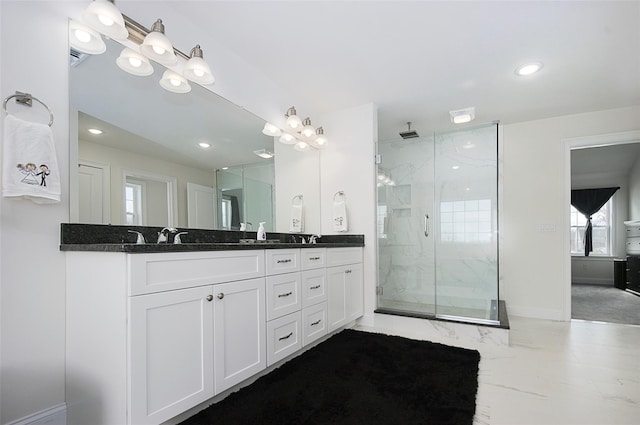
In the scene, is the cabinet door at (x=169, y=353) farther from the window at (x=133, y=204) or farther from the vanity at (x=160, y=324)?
the window at (x=133, y=204)

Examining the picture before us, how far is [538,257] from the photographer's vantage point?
3682 millimetres

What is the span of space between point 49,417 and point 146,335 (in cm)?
64

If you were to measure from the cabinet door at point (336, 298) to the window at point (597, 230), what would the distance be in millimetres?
6710

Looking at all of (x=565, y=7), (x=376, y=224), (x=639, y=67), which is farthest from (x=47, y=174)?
(x=639, y=67)

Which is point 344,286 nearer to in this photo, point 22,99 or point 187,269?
point 187,269

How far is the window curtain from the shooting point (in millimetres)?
6492

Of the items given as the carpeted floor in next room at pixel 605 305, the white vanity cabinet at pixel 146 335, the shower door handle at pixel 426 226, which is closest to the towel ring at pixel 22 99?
the white vanity cabinet at pixel 146 335

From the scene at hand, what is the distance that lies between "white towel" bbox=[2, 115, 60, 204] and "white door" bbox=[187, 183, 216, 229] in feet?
2.72

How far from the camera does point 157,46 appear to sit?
67.4 inches

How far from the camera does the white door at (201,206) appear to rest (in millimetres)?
2170

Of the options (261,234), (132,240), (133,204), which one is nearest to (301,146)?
(261,234)

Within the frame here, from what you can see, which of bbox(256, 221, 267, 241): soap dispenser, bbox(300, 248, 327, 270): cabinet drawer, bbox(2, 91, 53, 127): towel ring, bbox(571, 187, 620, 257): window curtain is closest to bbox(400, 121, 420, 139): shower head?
bbox(300, 248, 327, 270): cabinet drawer

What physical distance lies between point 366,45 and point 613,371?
2.88 meters

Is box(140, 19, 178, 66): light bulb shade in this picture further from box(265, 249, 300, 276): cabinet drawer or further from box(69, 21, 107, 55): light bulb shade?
box(265, 249, 300, 276): cabinet drawer
